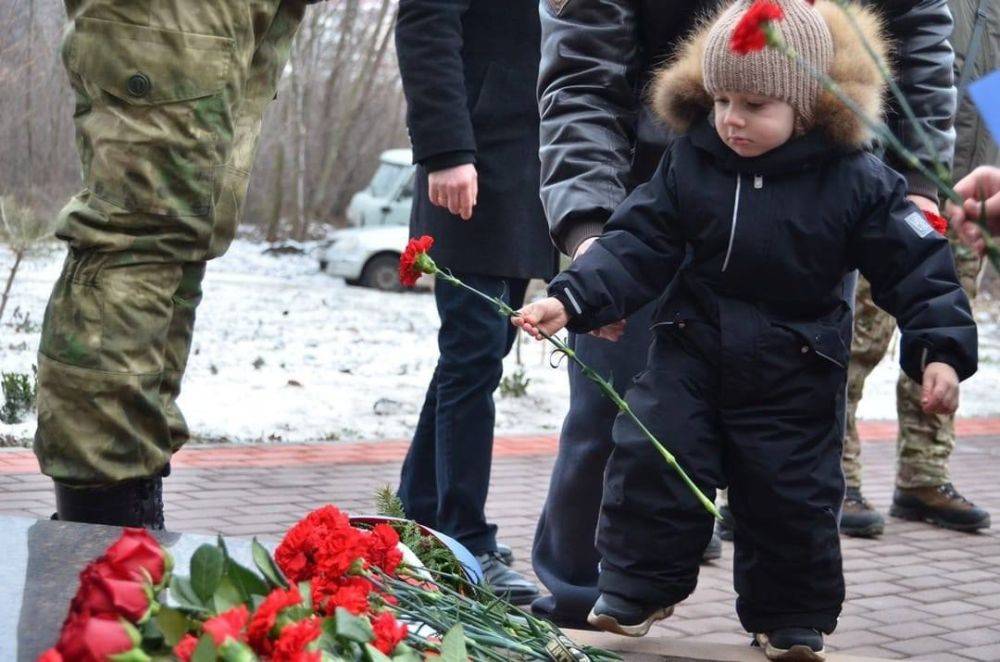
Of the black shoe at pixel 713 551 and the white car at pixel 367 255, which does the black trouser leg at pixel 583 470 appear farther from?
the white car at pixel 367 255

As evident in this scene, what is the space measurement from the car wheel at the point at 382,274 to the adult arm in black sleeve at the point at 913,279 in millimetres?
15111

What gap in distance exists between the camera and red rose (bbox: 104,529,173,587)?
1.87 m

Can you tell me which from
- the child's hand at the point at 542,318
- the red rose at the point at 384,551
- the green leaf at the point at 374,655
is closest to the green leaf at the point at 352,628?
the green leaf at the point at 374,655

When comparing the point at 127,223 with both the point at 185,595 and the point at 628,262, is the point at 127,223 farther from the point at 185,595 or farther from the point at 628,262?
the point at 185,595

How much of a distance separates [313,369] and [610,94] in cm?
581

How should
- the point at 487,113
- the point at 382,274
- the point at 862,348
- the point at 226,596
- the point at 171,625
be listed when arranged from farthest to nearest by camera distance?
1. the point at 382,274
2. the point at 862,348
3. the point at 487,113
4. the point at 226,596
5. the point at 171,625

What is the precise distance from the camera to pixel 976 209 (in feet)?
6.13

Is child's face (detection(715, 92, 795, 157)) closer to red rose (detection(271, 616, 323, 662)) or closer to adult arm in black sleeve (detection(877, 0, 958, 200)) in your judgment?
adult arm in black sleeve (detection(877, 0, 958, 200))

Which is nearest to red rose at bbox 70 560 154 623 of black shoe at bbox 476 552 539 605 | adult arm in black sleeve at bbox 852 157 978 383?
adult arm in black sleeve at bbox 852 157 978 383

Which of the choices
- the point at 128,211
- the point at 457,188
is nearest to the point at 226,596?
the point at 128,211

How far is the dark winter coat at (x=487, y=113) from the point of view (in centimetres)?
414

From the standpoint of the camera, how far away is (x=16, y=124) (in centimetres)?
716

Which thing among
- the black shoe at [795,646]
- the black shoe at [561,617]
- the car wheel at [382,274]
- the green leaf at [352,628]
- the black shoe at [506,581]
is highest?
the green leaf at [352,628]

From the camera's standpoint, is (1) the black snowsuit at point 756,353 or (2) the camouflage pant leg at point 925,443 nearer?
(1) the black snowsuit at point 756,353
